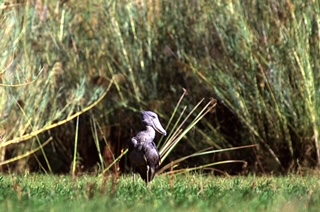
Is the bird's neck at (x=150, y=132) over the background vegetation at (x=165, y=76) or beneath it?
over

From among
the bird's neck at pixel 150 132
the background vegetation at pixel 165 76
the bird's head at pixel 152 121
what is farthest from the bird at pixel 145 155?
the background vegetation at pixel 165 76

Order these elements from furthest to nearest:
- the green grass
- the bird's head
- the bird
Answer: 1. the bird's head
2. the bird
3. the green grass

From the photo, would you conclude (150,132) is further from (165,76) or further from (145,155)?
(165,76)

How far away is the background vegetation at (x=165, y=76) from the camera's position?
503 inches

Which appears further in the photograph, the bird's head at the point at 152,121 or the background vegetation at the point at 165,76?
the background vegetation at the point at 165,76

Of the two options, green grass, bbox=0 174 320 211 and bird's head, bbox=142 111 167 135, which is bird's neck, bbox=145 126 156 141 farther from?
green grass, bbox=0 174 320 211

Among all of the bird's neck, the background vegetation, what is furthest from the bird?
the background vegetation

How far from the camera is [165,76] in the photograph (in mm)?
14172

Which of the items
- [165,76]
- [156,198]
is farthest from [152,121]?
[165,76]

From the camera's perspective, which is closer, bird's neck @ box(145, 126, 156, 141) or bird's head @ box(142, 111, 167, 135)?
bird's neck @ box(145, 126, 156, 141)

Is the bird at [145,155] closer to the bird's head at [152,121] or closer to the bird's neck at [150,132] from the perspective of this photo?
the bird's neck at [150,132]

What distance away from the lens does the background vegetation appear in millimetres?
12766

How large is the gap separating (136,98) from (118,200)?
A: 6999 millimetres

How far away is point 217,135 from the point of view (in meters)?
13.6
